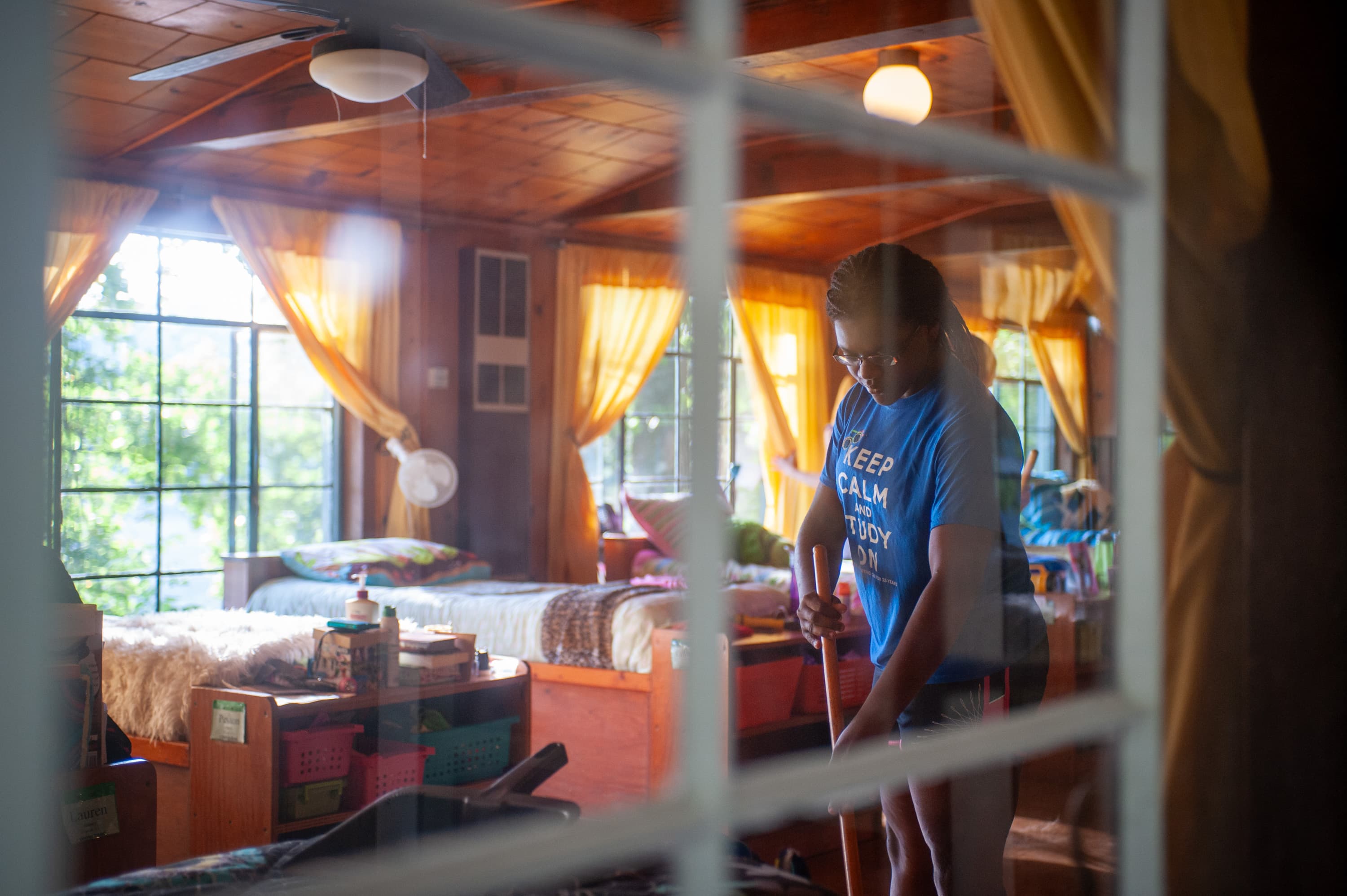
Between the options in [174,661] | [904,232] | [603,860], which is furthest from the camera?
[904,232]

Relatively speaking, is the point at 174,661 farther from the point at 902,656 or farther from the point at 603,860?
the point at 603,860

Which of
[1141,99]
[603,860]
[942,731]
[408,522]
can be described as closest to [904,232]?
[408,522]

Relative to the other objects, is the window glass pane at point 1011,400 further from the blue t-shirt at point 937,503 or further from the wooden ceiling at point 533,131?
the wooden ceiling at point 533,131

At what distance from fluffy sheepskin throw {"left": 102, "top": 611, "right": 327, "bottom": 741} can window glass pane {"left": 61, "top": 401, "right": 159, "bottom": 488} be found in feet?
5.31

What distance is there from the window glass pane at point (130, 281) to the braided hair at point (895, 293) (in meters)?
4.15

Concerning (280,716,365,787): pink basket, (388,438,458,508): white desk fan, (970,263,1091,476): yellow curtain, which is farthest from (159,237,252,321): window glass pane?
(970,263,1091,476): yellow curtain

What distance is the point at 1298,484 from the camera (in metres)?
1.30

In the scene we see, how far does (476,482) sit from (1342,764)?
538 cm

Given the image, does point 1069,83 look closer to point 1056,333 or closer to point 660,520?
point 1056,333

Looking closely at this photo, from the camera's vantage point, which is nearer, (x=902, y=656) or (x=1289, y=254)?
(x=1289, y=254)

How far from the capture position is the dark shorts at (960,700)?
5.89 feet

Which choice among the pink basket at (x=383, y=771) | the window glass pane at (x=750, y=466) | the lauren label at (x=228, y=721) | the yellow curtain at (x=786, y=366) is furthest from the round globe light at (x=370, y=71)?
the window glass pane at (x=750, y=466)

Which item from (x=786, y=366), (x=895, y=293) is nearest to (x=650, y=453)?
(x=786, y=366)

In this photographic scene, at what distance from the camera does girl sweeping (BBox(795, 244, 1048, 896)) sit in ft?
5.51
